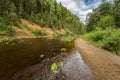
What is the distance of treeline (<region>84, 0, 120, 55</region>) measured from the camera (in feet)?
68.9

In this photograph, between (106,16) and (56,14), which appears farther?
(56,14)

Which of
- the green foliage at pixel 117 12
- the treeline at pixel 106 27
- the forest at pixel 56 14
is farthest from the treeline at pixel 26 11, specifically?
the green foliage at pixel 117 12

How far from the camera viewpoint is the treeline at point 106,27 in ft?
68.9

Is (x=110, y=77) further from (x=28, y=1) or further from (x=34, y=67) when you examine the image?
(x=28, y=1)

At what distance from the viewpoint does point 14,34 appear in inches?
1211

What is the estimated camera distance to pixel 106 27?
3306 cm

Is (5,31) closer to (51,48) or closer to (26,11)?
(51,48)

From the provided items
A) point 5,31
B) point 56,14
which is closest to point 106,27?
point 5,31

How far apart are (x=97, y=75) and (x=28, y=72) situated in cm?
413

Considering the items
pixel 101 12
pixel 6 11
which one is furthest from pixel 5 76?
pixel 101 12

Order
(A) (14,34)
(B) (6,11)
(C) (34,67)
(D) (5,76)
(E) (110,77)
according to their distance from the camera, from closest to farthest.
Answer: (D) (5,76) < (E) (110,77) < (C) (34,67) < (A) (14,34) < (B) (6,11)

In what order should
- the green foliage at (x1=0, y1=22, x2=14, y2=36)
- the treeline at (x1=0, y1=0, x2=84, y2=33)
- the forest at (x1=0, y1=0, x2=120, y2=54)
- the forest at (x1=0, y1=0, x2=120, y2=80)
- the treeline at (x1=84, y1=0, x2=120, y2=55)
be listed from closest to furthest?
the forest at (x1=0, y1=0, x2=120, y2=80)
the treeline at (x1=84, y1=0, x2=120, y2=55)
the forest at (x1=0, y1=0, x2=120, y2=54)
the green foliage at (x1=0, y1=22, x2=14, y2=36)
the treeline at (x1=0, y1=0, x2=84, y2=33)

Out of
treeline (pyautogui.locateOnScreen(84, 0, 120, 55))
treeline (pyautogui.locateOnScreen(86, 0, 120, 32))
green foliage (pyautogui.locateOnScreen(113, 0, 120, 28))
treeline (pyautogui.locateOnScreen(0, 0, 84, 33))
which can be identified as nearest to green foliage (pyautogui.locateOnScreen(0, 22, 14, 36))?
treeline (pyautogui.locateOnScreen(0, 0, 84, 33))

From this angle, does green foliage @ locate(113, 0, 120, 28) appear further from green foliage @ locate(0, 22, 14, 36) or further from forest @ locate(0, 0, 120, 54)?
green foliage @ locate(0, 22, 14, 36)
